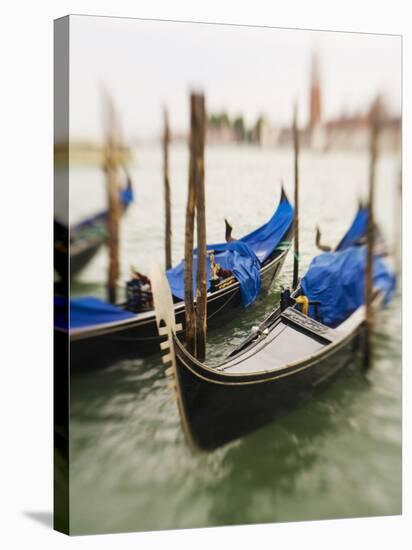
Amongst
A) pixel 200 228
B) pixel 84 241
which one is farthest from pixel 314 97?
pixel 84 241

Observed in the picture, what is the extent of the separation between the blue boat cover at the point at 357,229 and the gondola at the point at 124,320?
0.48 meters

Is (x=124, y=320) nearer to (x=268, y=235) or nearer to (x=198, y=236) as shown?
(x=198, y=236)

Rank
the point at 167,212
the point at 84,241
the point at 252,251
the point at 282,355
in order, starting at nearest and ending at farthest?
the point at 84,241, the point at 167,212, the point at 252,251, the point at 282,355

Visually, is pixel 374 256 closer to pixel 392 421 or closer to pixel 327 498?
pixel 392 421

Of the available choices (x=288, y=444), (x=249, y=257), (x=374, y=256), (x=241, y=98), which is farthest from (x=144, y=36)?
(x=288, y=444)

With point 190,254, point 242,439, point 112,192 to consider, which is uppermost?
point 112,192

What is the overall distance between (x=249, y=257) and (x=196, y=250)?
1.26ft

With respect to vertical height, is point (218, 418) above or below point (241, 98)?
below

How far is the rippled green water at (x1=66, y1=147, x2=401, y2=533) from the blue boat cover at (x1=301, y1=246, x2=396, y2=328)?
11 cm

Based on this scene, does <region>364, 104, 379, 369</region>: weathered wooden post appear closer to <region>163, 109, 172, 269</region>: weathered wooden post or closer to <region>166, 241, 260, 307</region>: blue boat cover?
<region>166, 241, 260, 307</region>: blue boat cover

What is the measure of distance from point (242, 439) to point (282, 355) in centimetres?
62

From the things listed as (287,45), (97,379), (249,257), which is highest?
(287,45)

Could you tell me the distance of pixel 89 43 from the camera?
5344 millimetres

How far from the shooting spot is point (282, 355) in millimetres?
5926
